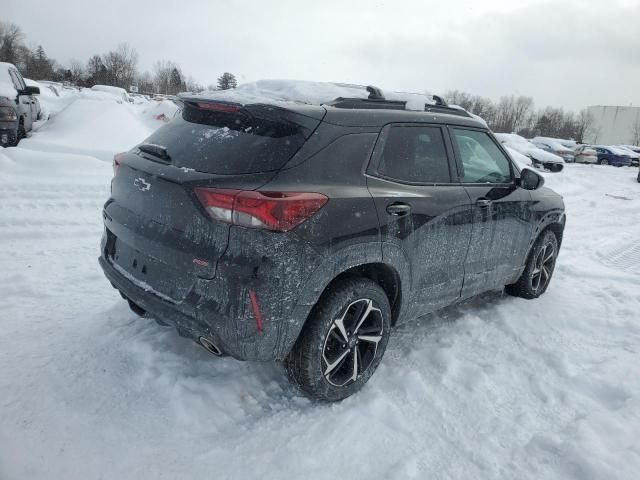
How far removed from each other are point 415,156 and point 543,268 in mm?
2430

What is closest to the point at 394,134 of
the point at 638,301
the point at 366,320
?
the point at 366,320

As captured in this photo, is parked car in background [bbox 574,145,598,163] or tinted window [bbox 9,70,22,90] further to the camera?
parked car in background [bbox 574,145,598,163]

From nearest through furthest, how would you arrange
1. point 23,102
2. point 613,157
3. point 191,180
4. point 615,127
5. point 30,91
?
point 191,180, point 23,102, point 30,91, point 613,157, point 615,127

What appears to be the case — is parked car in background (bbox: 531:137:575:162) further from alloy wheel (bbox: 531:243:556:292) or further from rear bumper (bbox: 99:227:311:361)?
rear bumper (bbox: 99:227:311:361)

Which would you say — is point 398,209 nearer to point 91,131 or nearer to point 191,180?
point 191,180

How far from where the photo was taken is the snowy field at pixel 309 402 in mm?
2346

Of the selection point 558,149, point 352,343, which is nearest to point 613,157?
A: point 558,149

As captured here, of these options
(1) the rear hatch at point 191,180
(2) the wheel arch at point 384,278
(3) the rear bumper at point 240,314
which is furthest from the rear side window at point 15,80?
(2) the wheel arch at point 384,278

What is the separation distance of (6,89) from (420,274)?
10254mm

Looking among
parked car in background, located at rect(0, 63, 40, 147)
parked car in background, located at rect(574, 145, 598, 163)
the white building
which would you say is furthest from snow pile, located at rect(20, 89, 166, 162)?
the white building

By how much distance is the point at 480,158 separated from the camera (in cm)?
377

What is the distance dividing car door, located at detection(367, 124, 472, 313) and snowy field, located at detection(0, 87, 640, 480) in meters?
0.60

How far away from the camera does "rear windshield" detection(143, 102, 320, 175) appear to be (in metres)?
2.42

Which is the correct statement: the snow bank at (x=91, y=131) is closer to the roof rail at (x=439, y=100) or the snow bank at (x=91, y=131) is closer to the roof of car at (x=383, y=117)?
the roof rail at (x=439, y=100)
